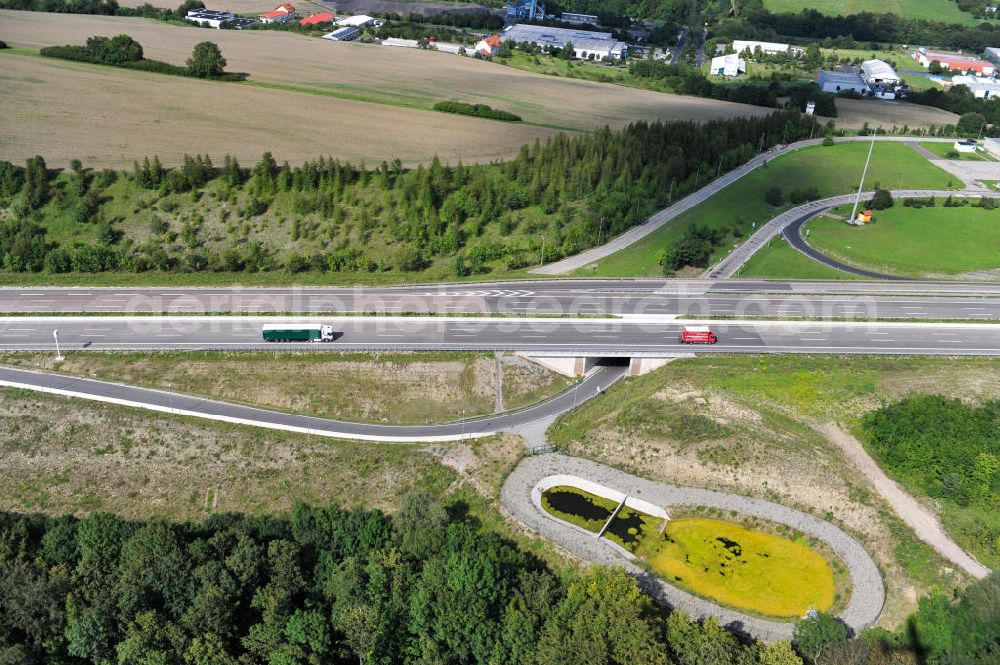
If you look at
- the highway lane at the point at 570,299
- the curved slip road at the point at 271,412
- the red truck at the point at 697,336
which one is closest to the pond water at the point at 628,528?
the curved slip road at the point at 271,412

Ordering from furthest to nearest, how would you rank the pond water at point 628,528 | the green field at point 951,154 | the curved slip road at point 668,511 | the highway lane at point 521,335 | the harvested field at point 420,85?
the harvested field at point 420,85
the green field at point 951,154
the highway lane at point 521,335
the pond water at point 628,528
the curved slip road at point 668,511

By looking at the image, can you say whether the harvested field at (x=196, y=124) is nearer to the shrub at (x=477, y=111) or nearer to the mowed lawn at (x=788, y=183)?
the shrub at (x=477, y=111)

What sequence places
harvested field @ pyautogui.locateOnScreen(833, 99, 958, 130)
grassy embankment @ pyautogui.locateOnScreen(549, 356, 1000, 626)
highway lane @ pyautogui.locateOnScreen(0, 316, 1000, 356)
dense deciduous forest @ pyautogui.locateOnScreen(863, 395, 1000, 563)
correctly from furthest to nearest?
harvested field @ pyautogui.locateOnScreen(833, 99, 958, 130) → highway lane @ pyautogui.locateOnScreen(0, 316, 1000, 356) → dense deciduous forest @ pyautogui.locateOnScreen(863, 395, 1000, 563) → grassy embankment @ pyautogui.locateOnScreen(549, 356, 1000, 626)

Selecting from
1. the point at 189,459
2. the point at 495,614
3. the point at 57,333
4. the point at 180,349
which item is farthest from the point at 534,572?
the point at 57,333

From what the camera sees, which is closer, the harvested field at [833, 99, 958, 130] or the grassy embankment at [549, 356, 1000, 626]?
the grassy embankment at [549, 356, 1000, 626]

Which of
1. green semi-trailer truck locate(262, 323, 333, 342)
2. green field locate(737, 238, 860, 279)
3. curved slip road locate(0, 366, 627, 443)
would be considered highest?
green field locate(737, 238, 860, 279)

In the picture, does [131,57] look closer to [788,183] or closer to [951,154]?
[788,183]

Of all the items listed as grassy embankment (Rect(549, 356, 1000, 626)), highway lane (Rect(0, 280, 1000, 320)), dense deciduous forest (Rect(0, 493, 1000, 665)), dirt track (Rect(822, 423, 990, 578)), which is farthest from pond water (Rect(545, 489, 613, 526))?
highway lane (Rect(0, 280, 1000, 320))

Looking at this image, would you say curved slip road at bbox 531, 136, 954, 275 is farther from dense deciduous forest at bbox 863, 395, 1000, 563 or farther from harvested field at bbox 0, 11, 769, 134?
dense deciduous forest at bbox 863, 395, 1000, 563

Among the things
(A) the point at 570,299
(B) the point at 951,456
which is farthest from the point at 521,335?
(B) the point at 951,456
